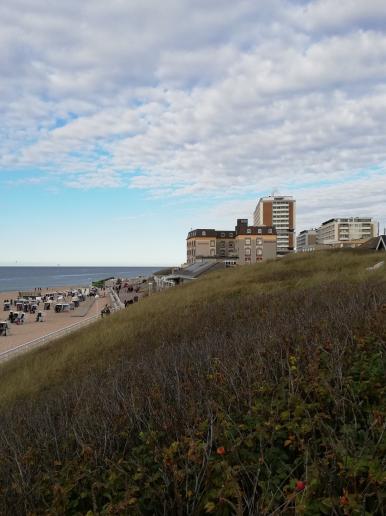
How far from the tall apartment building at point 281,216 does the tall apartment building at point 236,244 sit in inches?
1315

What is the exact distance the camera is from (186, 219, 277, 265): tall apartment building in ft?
296

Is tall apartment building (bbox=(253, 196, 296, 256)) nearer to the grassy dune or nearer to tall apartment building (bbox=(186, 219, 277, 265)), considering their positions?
tall apartment building (bbox=(186, 219, 277, 265))

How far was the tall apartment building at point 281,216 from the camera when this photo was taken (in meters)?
133

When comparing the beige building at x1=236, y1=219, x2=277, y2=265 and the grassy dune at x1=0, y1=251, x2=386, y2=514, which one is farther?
the beige building at x1=236, y1=219, x2=277, y2=265

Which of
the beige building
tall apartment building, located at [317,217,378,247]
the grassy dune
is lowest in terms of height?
the grassy dune

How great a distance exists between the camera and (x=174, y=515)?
8.54ft

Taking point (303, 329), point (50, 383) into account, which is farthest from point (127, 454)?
point (50, 383)

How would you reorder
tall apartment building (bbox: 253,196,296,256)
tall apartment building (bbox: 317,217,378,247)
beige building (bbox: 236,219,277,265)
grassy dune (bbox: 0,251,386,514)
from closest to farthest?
grassy dune (bbox: 0,251,386,514) → beige building (bbox: 236,219,277,265) → tall apartment building (bbox: 253,196,296,256) → tall apartment building (bbox: 317,217,378,247)

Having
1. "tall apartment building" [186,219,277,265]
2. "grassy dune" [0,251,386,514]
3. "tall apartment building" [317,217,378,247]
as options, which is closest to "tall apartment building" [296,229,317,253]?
"tall apartment building" [317,217,378,247]

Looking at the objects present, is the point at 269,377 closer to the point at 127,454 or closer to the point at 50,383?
the point at 127,454

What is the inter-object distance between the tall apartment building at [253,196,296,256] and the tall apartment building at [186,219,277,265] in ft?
110

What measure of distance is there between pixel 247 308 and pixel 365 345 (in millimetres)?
6082

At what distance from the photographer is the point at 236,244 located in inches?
3772

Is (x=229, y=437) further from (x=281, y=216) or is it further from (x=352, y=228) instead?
(x=352, y=228)
